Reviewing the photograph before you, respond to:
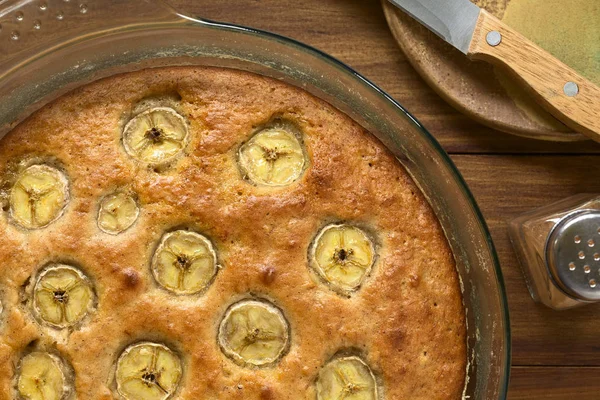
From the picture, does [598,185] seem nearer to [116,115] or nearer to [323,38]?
[323,38]

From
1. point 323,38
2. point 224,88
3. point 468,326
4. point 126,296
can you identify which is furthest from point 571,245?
point 126,296

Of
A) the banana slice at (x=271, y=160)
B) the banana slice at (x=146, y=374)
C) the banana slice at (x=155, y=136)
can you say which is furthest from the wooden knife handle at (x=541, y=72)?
the banana slice at (x=146, y=374)

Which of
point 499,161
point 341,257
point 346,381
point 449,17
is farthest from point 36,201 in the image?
point 499,161

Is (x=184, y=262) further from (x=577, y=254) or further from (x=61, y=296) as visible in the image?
(x=577, y=254)

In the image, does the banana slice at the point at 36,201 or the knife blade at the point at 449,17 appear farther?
the knife blade at the point at 449,17

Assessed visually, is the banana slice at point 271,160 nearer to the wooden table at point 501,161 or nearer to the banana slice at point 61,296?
the wooden table at point 501,161

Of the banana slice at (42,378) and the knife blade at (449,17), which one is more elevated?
the knife blade at (449,17)

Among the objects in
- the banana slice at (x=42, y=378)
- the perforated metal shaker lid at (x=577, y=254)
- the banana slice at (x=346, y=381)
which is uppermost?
the perforated metal shaker lid at (x=577, y=254)
